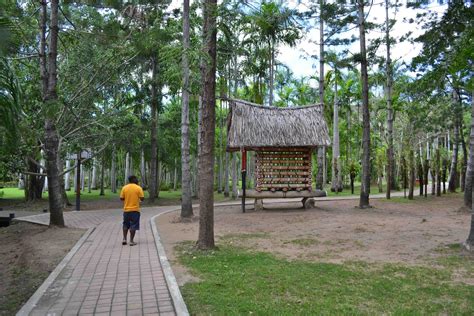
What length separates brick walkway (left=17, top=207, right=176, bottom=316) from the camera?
17.1 feet

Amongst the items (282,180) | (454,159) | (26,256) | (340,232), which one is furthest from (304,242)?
(454,159)

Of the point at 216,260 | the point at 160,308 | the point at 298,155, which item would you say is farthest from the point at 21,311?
the point at 298,155

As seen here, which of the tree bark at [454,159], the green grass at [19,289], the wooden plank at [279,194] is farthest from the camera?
the tree bark at [454,159]

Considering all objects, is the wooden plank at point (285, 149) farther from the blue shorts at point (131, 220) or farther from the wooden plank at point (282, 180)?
the blue shorts at point (131, 220)

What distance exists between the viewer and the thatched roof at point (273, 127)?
1773 centimetres

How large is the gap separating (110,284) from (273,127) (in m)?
13.0

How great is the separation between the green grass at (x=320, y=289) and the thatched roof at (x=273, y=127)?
10.3 meters

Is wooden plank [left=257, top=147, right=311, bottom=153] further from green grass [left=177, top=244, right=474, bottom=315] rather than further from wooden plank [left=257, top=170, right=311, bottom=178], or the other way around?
green grass [left=177, top=244, right=474, bottom=315]

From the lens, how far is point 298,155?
1881 cm

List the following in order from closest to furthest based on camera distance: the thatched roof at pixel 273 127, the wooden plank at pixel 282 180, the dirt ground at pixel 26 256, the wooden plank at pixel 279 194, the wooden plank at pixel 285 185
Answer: the dirt ground at pixel 26 256 < the thatched roof at pixel 273 127 < the wooden plank at pixel 279 194 < the wooden plank at pixel 285 185 < the wooden plank at pixel 282 180

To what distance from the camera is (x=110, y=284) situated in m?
6.32

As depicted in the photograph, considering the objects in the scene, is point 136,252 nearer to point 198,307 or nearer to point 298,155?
point 198,307

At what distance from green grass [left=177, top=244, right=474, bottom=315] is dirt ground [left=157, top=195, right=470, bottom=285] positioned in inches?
26.1

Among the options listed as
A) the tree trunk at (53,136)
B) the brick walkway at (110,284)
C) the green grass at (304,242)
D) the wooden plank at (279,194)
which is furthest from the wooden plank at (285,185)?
the brick walkway at (110,284)
